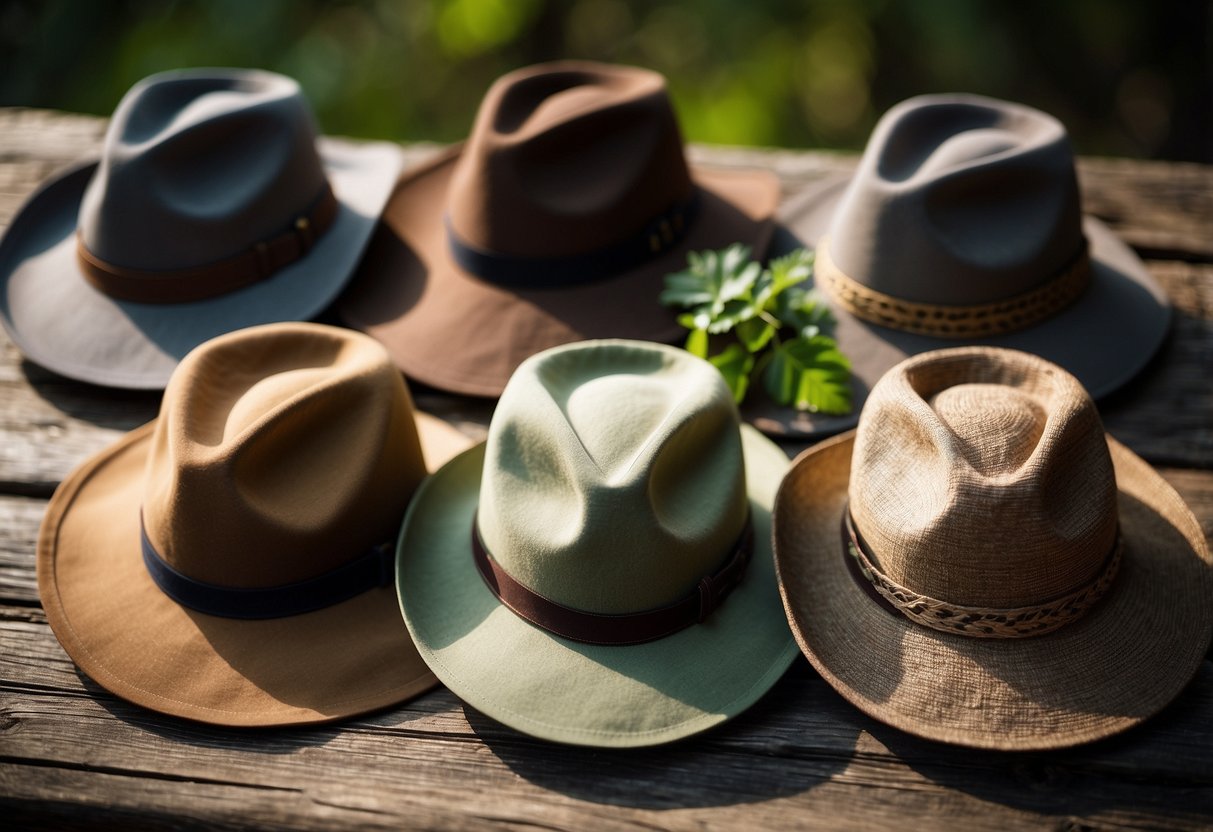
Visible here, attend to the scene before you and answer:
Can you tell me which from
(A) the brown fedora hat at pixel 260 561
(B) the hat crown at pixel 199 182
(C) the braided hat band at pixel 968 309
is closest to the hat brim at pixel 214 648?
(A) the brown fedora hat at pixel 260 561

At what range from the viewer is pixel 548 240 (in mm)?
2932

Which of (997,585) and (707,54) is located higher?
(997,585)

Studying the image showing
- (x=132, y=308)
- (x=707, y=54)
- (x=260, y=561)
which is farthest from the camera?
(x=707, y=54)

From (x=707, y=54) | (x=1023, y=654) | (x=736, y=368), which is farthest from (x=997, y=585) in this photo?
(x=707, y=54)

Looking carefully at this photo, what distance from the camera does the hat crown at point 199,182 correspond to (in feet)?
9.58

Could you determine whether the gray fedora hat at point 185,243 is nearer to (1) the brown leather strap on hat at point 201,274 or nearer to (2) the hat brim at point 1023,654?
(1) the brown leather strap on hat at point 201,274

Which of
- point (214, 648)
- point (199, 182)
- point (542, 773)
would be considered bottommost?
point (542, 773)

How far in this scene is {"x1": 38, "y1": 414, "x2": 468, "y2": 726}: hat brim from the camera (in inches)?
81.7

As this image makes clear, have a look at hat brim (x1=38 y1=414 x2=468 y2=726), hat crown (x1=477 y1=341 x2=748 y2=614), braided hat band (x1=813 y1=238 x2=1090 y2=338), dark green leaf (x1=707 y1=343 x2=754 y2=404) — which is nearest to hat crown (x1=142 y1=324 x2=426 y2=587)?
hat brim (x1=38 y1=414 x2=468 y2=726)

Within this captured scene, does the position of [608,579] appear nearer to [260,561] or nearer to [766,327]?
[260,561]

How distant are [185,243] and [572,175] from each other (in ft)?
3.92

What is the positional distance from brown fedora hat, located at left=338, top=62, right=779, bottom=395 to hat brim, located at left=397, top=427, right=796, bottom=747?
81 cm

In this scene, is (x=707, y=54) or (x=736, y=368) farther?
(x=707, y=54)

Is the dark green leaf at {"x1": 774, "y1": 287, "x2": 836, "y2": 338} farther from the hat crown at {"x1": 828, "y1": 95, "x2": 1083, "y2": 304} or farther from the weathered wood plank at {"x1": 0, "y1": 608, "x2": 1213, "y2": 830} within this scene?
the weathered wood plank at {"x1": 0, "y1": 608, "x2": 1213, "y2": 830}
